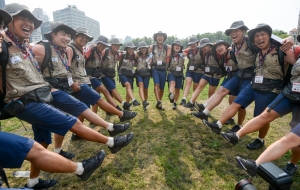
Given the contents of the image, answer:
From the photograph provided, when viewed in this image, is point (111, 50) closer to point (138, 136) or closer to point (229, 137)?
point (138, 136)

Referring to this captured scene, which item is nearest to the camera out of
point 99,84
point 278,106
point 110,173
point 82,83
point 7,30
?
point 7,30

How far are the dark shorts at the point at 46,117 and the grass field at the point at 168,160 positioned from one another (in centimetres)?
111

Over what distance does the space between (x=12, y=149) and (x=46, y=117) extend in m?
0.75

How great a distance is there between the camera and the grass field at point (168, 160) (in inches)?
122

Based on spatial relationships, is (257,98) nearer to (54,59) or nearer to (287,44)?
(287,44)

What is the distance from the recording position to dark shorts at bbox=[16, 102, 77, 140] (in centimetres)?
259

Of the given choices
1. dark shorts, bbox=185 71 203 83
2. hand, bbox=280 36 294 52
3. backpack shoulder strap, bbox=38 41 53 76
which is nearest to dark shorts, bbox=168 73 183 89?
dark shorts, bbox=185 71 203 83

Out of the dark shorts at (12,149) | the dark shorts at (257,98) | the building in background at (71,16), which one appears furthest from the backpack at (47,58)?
the building in background at (71,16)

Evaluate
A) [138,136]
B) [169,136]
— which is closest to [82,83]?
[138,136]

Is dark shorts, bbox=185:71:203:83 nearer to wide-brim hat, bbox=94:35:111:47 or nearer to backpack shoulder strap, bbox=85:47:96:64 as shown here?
wide-brim hat, bbox=94:35:111:47

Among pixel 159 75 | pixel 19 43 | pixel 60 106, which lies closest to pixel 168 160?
pixel 60 106

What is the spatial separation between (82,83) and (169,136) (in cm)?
257

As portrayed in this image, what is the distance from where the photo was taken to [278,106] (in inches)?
123

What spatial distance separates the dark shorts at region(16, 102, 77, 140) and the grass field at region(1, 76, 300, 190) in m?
1.11
